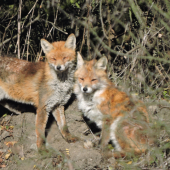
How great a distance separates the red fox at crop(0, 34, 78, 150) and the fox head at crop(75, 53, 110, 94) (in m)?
0.30

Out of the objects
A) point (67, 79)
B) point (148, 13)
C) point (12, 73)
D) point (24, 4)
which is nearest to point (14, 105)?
point (12, 73)

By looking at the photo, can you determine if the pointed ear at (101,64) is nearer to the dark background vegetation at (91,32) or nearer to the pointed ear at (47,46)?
the dark background vegetation at (91,32)

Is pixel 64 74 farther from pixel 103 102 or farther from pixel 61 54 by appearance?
pixel 103 102

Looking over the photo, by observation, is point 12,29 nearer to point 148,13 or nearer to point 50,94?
point 50,94

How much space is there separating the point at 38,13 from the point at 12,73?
1.79 metres

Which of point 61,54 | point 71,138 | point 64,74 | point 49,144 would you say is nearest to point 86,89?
point 64,74

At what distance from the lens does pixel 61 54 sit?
15.6ft

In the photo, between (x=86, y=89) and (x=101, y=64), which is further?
(x=101, y=64)

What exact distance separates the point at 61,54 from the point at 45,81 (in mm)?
673

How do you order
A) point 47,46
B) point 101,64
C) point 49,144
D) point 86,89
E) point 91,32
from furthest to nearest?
point 91,32 < point 47,46 < point 49,144 < point 101,64 < point 86,89

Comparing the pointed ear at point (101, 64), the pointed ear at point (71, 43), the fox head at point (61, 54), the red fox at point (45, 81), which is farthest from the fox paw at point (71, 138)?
the pointed ear at point (71, 43)

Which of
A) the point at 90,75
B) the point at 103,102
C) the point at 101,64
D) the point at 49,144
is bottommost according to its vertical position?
the point at 49,144

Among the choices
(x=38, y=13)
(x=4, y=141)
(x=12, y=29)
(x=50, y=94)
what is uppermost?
(x=38, y=13)

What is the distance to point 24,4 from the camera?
557cm
